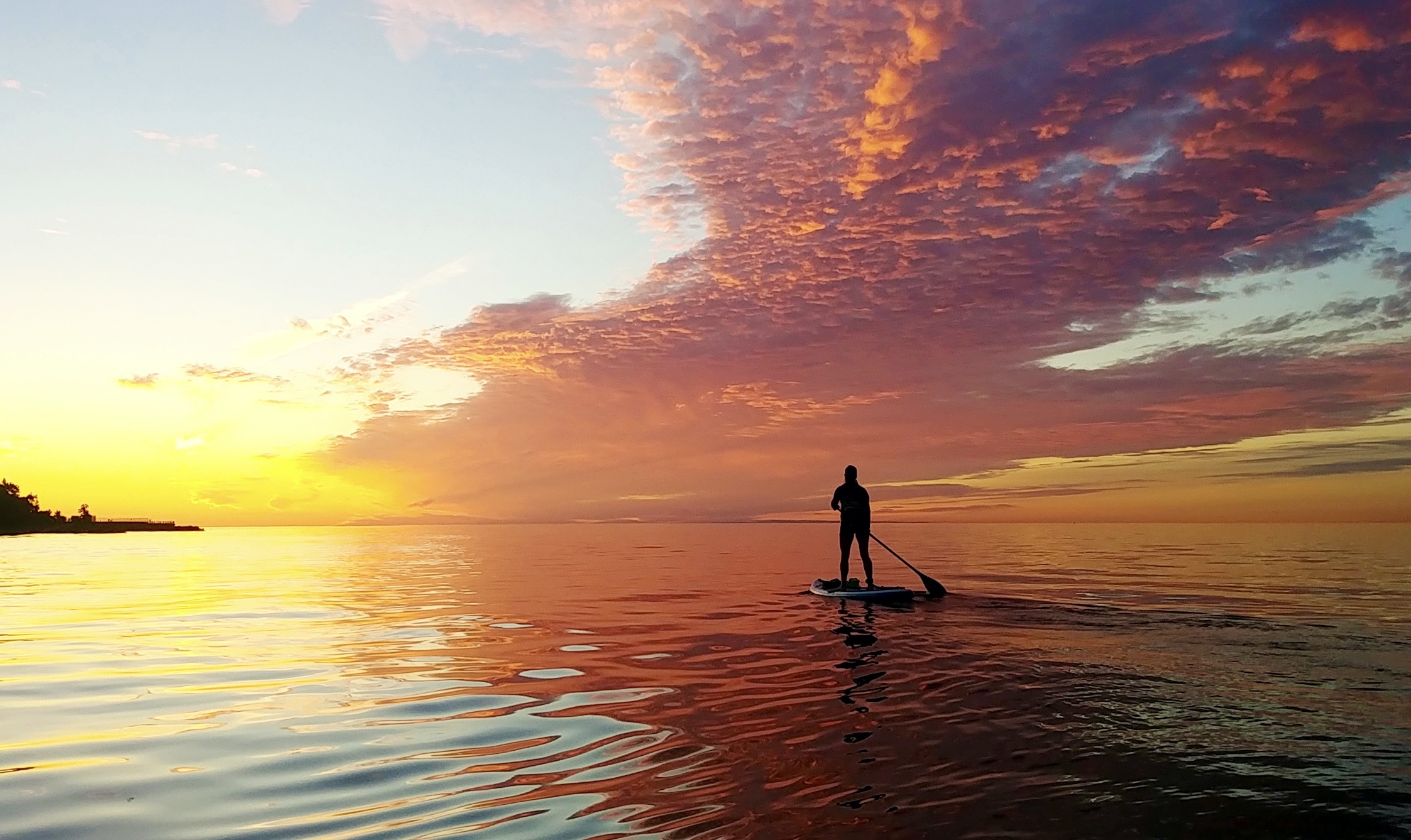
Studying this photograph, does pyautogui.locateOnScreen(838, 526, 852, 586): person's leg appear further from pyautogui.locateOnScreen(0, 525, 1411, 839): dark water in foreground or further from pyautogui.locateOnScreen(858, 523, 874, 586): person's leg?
pyautogui.locateOnScreen(0, 525, 1411, 839): dark water in foreground

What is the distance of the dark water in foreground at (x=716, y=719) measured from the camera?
A: 23.2 ft

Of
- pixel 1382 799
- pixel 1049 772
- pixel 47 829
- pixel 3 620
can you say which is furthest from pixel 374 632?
pixel 1382 799

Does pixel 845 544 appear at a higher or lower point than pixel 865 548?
higher

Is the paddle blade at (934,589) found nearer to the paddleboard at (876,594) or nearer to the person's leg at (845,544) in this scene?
the paddleboard at (876,594)

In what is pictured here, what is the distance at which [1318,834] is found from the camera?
6629 mm

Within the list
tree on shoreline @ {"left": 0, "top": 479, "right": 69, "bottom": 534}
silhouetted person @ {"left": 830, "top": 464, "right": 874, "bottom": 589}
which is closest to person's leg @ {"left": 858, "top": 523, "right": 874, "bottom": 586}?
silhouetted person @ {"left": 830, "top": 464, "right": 874, "bottom": 589}

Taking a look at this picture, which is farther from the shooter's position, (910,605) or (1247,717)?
(910,605)

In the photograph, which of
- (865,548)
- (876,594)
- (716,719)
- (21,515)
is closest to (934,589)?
(876,594)

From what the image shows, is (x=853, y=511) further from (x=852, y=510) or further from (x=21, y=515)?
(x=21, y=515)

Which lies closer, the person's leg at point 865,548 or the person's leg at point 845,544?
the person's leg at point 865,548

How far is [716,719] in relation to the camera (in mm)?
10430

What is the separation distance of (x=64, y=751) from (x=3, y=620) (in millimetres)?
16965

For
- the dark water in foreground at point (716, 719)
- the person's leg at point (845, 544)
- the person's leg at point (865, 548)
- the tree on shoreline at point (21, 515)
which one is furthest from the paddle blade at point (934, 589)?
the tree on shoreline at point (21, 515)

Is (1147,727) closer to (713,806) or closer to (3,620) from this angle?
(713,806)
